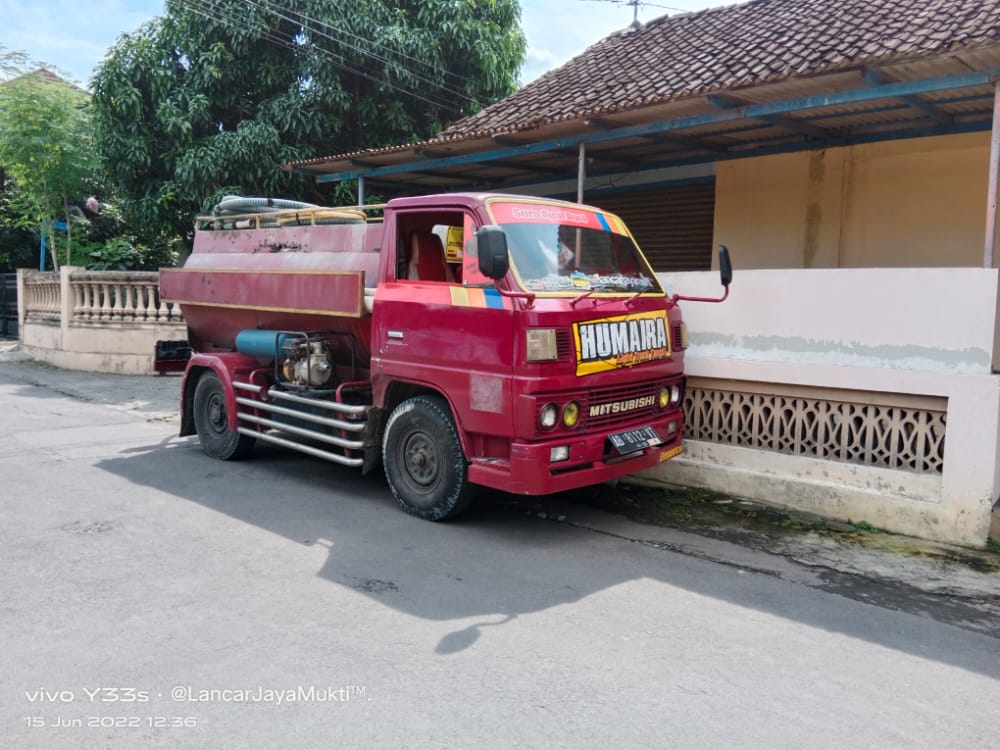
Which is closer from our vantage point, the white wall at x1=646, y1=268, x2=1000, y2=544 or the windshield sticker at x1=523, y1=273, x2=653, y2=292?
the windshield sticker at x1=523, y1=273, x2=653, y2=292

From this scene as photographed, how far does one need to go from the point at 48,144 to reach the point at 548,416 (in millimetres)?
14389

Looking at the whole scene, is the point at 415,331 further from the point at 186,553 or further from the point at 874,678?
the point at 874,678

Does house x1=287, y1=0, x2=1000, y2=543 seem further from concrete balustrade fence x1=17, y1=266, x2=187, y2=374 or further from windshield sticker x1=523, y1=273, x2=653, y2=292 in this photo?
concrete balustrade fence x1=17, y1=266, x2=187, y2=374

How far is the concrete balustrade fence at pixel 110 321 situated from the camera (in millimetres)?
14383

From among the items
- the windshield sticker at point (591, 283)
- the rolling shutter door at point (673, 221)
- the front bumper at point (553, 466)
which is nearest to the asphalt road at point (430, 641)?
the front bumper at point (553, 466)

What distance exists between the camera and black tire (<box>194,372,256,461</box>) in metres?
7.85

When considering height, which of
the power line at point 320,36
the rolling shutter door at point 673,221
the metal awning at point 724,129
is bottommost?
the rolling shutter door at point 673,221

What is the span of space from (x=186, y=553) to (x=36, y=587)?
0.86m

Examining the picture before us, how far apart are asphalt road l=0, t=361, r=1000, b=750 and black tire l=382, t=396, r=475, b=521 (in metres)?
0.18

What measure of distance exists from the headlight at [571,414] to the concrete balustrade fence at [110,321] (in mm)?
10886

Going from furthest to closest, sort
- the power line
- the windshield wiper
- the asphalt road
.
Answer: the power line
the windshield wiper
the asphalt road

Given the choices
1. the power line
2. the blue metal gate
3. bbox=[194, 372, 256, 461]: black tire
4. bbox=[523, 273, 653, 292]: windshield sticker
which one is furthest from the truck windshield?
the blue metal gate

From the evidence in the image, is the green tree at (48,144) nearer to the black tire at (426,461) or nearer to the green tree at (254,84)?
the green tree at (254,84)

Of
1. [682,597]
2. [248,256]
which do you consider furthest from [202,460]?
[682,597]
